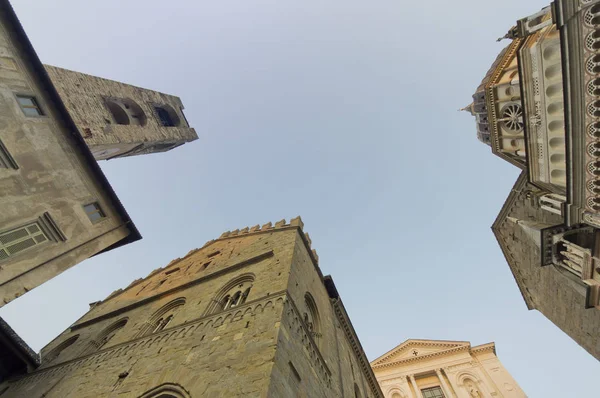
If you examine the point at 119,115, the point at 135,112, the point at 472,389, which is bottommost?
the point at 472,389

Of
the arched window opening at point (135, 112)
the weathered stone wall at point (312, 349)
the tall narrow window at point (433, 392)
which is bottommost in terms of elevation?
the weathered stone wall at point (312, 349)

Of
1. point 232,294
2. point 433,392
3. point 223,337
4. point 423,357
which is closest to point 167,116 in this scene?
point 232,294

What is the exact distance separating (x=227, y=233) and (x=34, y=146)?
12.1 meters

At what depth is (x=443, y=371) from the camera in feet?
87.0

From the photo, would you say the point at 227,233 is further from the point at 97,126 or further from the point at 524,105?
the point at 524,105

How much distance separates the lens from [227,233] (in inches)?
842

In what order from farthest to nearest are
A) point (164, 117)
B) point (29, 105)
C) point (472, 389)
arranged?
point (472, 389) → point (164, 117) → point (29, 105)

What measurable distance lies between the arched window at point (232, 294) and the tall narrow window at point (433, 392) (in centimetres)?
2171

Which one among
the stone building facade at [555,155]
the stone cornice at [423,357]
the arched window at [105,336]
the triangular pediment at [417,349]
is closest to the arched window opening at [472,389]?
Answer: the stone cornice at [423,357]

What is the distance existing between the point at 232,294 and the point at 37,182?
24.4 feet

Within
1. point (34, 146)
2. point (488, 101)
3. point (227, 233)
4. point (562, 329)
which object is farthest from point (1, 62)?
point (562, 329)

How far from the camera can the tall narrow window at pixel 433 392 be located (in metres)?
25.6

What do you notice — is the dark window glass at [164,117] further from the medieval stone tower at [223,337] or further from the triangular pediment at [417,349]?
the triangular pediment at [417,349]

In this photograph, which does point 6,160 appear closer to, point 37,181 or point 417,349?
point 37,181
